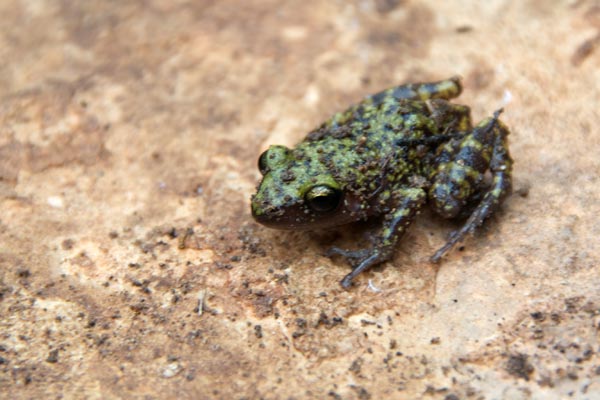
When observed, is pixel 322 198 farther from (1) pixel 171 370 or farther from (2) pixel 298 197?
(1) pixel 171 370

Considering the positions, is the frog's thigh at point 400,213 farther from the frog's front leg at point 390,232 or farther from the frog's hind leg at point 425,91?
the frog's hind leg at point 425,91

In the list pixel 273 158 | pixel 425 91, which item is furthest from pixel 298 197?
pixel 425 91

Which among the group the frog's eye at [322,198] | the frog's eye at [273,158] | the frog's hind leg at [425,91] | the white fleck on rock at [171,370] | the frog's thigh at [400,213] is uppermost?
the frog's eye at [273,158]

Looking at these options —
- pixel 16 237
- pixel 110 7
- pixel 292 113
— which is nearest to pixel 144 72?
pixel 110 7

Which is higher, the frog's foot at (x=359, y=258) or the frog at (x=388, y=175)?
the frog at (x=388, y=175)

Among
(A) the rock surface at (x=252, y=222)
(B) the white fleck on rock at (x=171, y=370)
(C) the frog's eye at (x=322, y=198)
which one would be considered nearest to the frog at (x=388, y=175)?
(C) the frog's eye at (x=322, y=198)

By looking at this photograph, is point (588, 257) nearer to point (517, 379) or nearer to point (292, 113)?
point (517, 379)

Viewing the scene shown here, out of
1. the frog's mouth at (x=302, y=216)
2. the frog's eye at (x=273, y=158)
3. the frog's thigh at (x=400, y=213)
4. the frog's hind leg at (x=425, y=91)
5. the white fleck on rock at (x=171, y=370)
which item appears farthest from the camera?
the frog's hind leg at (x=425, y=91)
